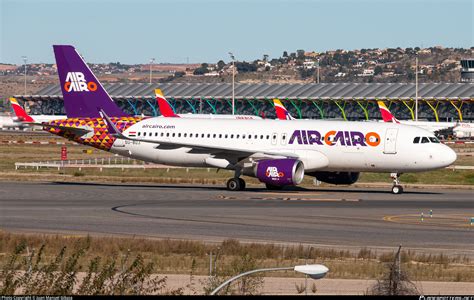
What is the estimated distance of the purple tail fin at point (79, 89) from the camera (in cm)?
6625

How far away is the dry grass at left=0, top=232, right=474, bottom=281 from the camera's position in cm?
3191

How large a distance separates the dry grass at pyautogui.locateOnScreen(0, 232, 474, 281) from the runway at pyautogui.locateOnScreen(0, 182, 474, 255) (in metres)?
2.94

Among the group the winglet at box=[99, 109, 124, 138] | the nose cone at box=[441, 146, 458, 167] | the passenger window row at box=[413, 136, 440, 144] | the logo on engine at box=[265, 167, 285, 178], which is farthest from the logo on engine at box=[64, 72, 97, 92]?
the nose cone at box=[441, 146, 458, 167]

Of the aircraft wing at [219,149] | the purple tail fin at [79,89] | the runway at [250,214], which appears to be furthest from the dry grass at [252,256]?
the purple tail fin at [79,89]

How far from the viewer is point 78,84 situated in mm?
66875

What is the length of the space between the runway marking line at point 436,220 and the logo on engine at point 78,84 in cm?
2545

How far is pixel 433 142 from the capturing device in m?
59.9

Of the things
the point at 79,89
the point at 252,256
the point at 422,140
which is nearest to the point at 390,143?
the point at 422,140

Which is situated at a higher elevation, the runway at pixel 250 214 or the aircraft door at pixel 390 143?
the aircraft door at pixel 390 143

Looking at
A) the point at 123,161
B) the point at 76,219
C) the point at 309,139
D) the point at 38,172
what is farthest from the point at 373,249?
the point at 123,161

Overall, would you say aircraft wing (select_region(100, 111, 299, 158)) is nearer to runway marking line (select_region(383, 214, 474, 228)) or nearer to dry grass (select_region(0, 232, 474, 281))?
runway marking line (select_region(383, 214, 474, 228))

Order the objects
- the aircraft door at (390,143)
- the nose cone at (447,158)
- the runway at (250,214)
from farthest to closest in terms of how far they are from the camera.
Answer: the aircraft door at (390,143)
the nose cone at (447,158)
the runway at (250,214)

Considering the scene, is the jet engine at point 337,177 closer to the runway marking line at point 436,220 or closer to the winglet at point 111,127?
the winglet at point 111,127

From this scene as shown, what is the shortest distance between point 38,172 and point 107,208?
2547 cm
